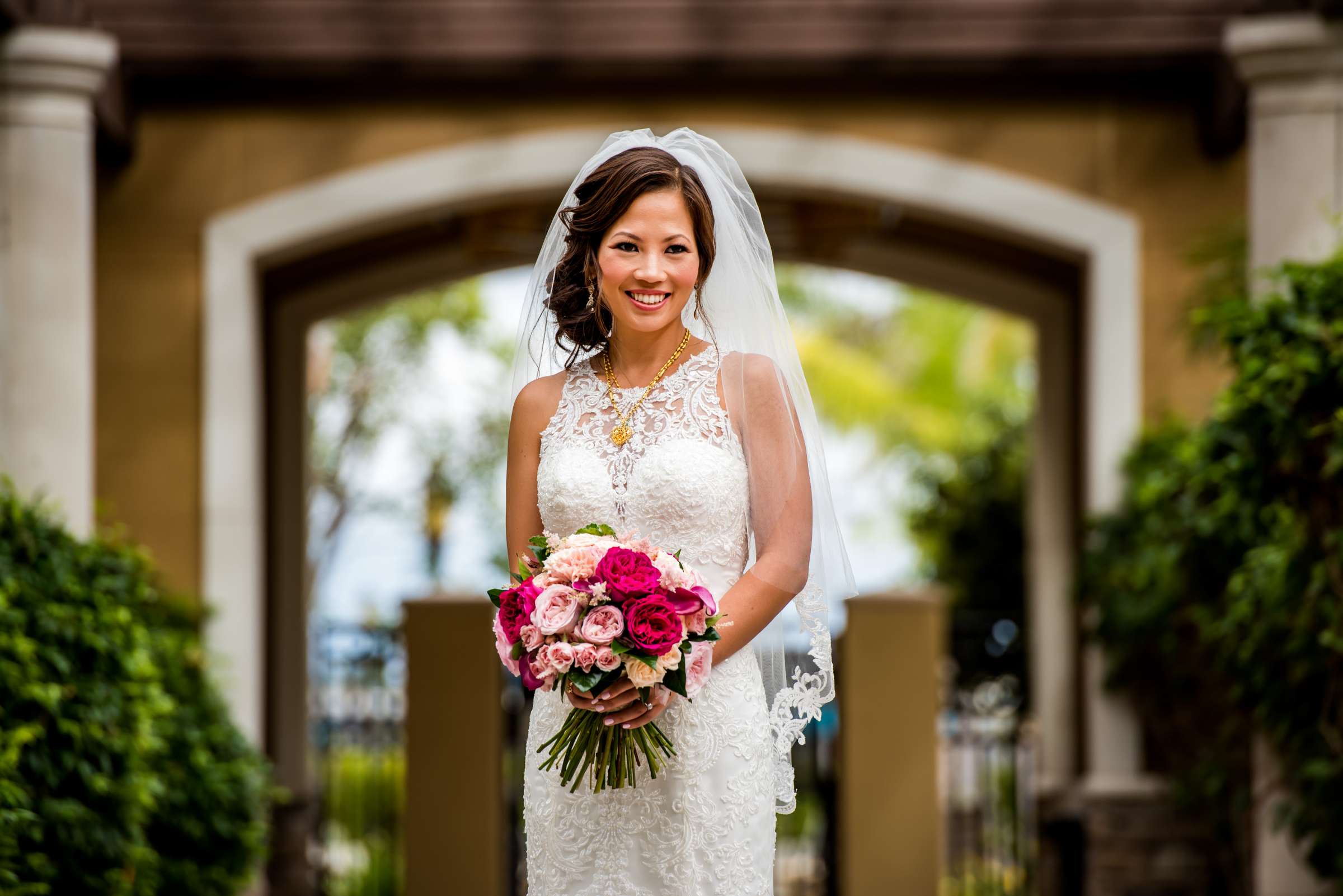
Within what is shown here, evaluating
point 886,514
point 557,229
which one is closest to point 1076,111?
point 557,229

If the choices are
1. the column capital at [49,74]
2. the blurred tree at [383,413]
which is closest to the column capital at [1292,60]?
the column capital at [49,74]

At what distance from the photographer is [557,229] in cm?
358

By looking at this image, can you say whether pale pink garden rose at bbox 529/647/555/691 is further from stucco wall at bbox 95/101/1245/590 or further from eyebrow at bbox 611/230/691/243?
stucco wall at bbox 95/101/1245/590

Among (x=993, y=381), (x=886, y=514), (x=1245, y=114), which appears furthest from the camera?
(x=886, y=514)

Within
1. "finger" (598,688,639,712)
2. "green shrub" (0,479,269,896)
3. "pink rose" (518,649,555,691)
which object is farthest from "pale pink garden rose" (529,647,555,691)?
"green shrub" (0,479,269,896)

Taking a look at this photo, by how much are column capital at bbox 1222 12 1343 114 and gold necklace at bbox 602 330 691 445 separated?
142 inches

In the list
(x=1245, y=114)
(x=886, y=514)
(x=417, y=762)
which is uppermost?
(x=1245, y=114)

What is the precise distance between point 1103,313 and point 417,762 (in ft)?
13.2

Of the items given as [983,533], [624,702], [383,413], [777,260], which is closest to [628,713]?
[624,702]

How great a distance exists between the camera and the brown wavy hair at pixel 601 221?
319 cm

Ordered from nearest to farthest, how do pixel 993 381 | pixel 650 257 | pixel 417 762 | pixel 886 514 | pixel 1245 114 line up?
1. pixel 650 257
2. pixel 1245 114
3. pixel 417 762
4. pixel 993 381
5. pixel 886 514

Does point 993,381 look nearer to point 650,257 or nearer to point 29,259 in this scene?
point 29,259

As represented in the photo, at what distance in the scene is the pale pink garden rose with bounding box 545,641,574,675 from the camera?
9.28 ft

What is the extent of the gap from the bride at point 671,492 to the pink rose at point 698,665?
9 cm
